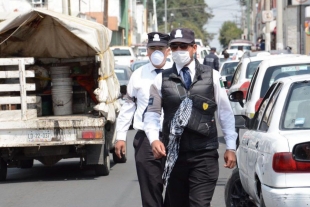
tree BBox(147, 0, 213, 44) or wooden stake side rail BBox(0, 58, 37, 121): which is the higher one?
tree BBox(147, 0, 213, 44)

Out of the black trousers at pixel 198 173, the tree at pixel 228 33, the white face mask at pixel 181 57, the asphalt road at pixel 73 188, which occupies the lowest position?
the asphalt road at pixel 73 188

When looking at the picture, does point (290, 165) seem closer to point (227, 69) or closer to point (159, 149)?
point (159, 149)

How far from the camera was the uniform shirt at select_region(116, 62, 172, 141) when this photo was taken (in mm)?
7652

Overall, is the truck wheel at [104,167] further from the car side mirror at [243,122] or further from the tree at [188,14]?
the tree at [188,14]

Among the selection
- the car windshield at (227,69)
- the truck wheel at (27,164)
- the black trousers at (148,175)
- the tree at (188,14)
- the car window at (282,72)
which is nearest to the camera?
the black trousers at (148,175)

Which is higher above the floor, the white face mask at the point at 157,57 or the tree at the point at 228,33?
the tree at the point at 228,33

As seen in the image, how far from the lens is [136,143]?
7578 millimetres

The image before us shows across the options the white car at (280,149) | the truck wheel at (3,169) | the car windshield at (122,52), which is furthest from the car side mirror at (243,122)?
the car windshield at (122,52)

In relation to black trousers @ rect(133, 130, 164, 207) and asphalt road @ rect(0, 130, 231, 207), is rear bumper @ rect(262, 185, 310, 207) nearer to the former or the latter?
black trousers @ rect(133, 130, 164, 207)

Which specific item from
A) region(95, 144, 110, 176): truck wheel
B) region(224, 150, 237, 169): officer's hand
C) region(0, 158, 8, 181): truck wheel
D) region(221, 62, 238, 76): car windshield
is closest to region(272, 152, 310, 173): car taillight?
region(224, 150, 237, 169): officer's hand

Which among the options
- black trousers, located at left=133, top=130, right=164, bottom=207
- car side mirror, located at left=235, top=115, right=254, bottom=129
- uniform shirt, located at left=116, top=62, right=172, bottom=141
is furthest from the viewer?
car side mirror, located at left=235, top=115, right=254, bottom=129

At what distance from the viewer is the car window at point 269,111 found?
24.5 ft

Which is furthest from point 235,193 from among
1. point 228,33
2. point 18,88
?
point 228,33

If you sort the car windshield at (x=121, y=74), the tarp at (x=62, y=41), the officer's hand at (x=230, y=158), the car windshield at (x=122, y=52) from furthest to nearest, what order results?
the car windshield at (x=122, y=52) → the car windshield at (x=121, y=74) → the tarp at (x=62, y=41) → the officer's hand at (x=230, y=158)
